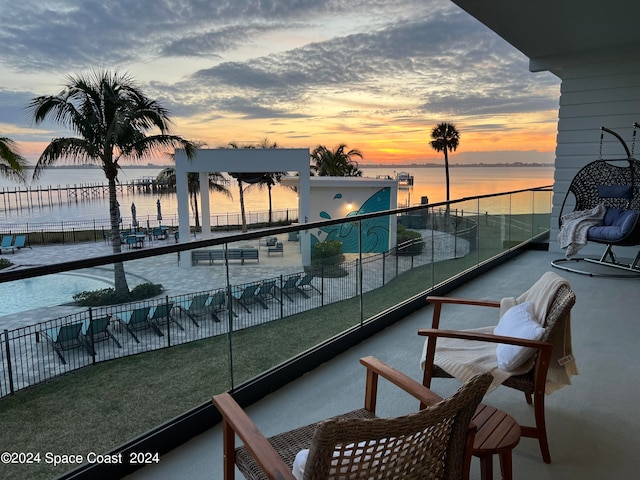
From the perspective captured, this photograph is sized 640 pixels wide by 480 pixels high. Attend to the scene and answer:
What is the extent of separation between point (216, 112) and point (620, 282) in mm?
27105

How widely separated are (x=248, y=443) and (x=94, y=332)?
133cm

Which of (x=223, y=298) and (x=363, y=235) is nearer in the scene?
(x=223, y=298)

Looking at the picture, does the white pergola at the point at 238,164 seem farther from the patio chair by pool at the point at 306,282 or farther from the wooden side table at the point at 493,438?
the wooden side table at the point at 493,438

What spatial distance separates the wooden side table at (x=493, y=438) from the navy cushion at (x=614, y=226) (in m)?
4.51

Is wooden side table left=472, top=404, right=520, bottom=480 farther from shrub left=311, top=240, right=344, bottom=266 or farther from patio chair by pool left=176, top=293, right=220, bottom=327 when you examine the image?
shrub left=311, top=240, right=344, bottom=266

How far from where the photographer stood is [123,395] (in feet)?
7.30

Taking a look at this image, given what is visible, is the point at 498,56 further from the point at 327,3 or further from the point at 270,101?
the point at 270,101

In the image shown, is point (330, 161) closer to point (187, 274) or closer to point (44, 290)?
point (187, 274)

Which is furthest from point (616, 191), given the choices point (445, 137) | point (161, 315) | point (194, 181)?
point (445, 137)

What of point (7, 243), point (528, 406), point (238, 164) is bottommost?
point (7, 243)

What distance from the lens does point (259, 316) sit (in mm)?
2986

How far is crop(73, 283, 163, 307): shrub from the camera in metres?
1.96

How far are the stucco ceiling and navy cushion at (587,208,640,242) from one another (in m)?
2.18

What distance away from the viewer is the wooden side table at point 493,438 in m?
1.46
